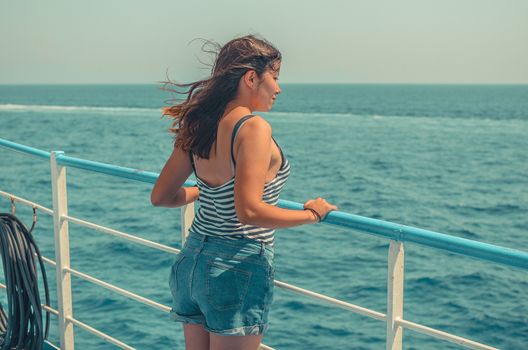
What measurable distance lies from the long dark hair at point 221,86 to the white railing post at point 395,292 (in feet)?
1.88

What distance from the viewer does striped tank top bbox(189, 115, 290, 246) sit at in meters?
1.92

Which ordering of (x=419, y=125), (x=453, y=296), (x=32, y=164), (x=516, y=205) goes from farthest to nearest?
1. (x=419, y=125)
2. (x=32, y=164)
3. (x=516, y=205)
4. (x=453, y=296)

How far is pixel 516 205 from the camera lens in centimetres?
2225

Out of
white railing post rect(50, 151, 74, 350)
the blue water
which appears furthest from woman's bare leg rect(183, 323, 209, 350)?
the blue water

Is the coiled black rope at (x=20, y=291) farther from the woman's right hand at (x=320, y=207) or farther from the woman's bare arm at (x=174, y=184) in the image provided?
the woman's right hand at (x=320, y=207)

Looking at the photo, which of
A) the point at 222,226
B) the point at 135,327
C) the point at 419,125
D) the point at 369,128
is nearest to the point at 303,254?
the point at 135,327

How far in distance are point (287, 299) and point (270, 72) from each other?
1016 centimetres

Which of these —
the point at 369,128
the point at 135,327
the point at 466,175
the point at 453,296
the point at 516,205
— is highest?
the point at 369,128

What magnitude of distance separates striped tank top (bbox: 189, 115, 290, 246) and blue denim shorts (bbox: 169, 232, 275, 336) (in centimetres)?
2

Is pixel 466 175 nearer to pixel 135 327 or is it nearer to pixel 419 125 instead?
pixel 135 327

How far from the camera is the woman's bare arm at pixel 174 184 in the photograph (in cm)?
213

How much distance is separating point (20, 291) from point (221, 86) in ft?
5.38

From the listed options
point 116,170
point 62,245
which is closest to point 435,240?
point 116,170

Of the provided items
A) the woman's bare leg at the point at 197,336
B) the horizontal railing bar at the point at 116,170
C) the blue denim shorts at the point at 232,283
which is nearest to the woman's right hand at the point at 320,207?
the blue denim shorts at the point at 232,283
